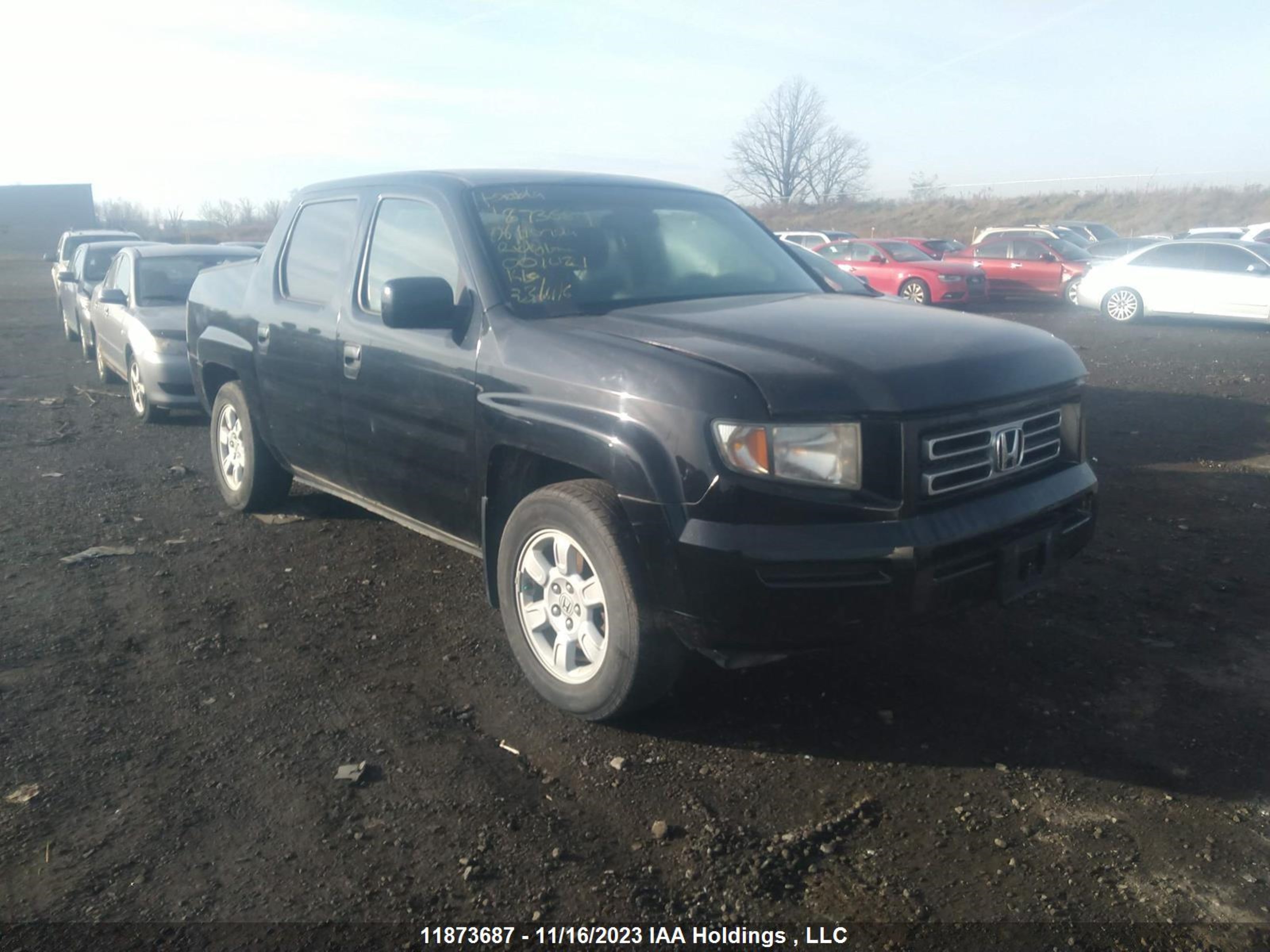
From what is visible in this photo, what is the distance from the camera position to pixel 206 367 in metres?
6.46

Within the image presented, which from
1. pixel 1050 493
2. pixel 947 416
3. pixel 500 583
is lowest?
pixel 500 583

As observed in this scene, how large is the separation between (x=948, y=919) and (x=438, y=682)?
216 cm

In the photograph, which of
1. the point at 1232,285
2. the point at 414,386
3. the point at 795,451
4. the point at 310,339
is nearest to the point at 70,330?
the point at 310,339

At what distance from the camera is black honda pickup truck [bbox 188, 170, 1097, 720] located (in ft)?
10.2

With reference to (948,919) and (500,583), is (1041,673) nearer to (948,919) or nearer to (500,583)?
(948,919)

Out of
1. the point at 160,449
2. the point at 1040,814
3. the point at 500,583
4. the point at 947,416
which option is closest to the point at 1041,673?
the point at 1040,814

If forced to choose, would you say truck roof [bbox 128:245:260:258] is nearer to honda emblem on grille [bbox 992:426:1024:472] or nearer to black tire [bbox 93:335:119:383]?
black tire [bbox 93:335:119:383]

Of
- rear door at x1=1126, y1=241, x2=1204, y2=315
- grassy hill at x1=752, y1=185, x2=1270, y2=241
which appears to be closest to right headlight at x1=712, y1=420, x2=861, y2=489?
rear door at x1=1126, y1=241, x2=1204, y2=315

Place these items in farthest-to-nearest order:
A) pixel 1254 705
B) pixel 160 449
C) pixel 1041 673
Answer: pixel 160 449 → pixel 1041 673 → pixel 1254 705

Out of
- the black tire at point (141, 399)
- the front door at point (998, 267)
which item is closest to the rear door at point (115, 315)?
the black tire at point (141, 399)

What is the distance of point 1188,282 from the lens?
1752 centimetres

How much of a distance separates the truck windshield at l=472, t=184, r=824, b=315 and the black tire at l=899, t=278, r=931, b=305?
55.0ft

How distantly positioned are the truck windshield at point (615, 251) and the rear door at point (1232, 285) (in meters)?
15.0

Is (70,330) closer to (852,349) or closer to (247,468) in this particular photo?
(247,468)
